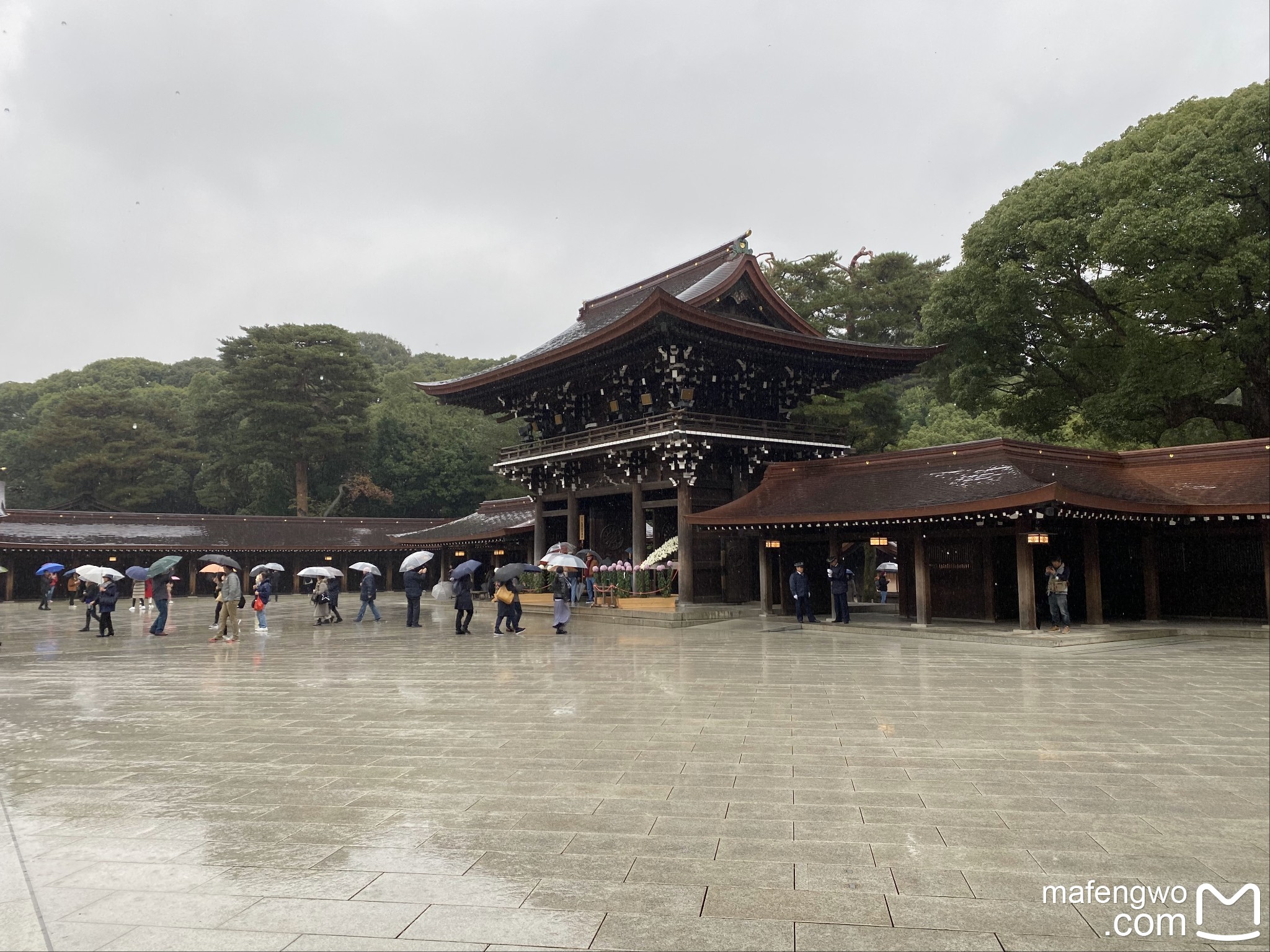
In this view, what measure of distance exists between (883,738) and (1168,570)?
616 inches

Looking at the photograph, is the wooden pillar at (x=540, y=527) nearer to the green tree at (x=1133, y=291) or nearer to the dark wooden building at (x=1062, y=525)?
the dark wooden building at (x=1062, y=525)

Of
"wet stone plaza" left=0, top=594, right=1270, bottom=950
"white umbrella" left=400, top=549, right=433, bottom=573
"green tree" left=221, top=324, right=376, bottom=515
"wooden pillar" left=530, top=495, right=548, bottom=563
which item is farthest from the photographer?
→ "green tree" left=221, top=324, right=376, bottom=515

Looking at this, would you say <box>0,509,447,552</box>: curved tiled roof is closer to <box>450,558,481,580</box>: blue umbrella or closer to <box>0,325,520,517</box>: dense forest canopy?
<box>0,325,520,517</box>: dense forest canopy

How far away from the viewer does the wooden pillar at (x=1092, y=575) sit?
1878cm

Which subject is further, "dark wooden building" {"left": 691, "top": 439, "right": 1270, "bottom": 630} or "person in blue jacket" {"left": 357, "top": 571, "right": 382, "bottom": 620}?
"person in blue jacket" {"left": 357, "top": 571, "right": 382, "bottom": 620}

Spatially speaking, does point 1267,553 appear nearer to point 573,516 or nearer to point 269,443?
point 573,516

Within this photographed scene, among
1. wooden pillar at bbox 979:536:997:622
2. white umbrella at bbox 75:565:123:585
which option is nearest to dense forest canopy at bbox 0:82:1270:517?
wooden pillar at bbox 979:536:997:622

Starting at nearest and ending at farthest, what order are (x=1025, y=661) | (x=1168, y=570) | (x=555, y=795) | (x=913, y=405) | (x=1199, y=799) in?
1. (x=1199, y=799)
2. (x=555, y=795)
3. (x=1025, y=661)
4. (x=1168, y=570)
5. (x=913, y=405)

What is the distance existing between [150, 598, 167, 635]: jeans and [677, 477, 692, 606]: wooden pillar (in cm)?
1344

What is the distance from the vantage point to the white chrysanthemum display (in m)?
26.5

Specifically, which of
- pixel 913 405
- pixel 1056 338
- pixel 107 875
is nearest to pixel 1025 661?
pixel 107 875

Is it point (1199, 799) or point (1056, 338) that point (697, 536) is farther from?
point (1199, 799)

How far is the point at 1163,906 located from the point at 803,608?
1727 cm

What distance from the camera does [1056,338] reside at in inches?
1152
